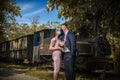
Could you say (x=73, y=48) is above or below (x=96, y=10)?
Result: below

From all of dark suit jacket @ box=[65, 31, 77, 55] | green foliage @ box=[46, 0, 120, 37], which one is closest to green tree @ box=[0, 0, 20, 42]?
green foliage @ box=[46, 0, 120, 37]

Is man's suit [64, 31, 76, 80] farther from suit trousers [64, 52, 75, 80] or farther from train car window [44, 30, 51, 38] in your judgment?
train car window [44, 30, 51, 38]

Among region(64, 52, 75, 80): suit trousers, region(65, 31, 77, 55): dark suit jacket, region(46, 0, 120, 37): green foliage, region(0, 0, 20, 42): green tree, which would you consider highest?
region(0, 0, 20, 42): green tree

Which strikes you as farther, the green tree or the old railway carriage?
the green tree

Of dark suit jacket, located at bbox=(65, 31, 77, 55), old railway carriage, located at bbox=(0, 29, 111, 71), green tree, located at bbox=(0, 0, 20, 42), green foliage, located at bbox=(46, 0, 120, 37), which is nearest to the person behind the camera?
dark suit jacket, located at bbox=(65, 31, 77, 55)

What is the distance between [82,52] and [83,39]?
185 cm

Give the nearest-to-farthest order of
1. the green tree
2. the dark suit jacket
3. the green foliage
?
the dark suit jacket < the green foliage < the green tree

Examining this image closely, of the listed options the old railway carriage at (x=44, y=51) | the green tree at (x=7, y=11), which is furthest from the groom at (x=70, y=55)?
the green tree at (x=7, y=11)

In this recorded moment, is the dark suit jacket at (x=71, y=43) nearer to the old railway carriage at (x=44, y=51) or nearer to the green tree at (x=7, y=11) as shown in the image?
the old railway carriage at (x=44, y=51)

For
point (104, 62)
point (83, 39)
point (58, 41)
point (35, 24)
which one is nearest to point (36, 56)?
point (83, 39)

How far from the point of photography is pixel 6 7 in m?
32.2

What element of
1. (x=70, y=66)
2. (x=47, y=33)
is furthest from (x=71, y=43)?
(x=47, y=33)

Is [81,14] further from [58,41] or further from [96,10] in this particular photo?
[58,41]

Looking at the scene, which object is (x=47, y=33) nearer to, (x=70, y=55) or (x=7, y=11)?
(x=7, y=11)
